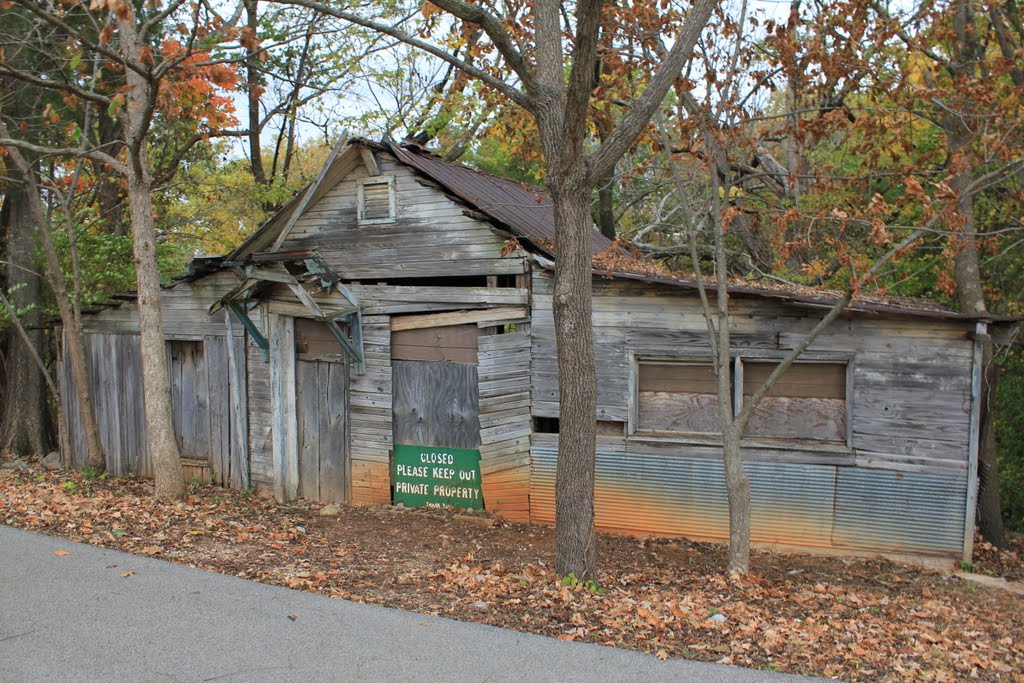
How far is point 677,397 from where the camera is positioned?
994 cm

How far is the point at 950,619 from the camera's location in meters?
7.05

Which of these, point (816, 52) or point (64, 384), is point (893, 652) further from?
point (64, 384)

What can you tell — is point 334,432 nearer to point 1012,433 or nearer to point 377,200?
point 377,200

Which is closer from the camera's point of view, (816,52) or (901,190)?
(816,52)

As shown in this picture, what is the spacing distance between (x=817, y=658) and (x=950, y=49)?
10.6m

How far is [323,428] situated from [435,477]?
1866mm

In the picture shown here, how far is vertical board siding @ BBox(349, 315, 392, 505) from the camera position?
11180 millimetres

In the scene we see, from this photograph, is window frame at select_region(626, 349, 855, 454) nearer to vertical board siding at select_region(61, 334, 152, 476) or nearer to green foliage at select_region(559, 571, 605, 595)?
green foliage at select_region(559, 571, 605, 595)

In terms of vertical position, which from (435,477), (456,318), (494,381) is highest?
(456,318)

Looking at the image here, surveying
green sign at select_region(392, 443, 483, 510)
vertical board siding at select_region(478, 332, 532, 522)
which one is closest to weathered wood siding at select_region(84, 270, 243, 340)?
green sign at select_region(392, 443, 483, 510)

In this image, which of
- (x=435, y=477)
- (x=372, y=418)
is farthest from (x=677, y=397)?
(x=372, y=418)

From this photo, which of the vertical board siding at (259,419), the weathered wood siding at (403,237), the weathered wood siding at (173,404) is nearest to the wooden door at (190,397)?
the weathered wood siding at (173,404)

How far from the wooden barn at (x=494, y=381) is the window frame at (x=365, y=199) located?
32mm

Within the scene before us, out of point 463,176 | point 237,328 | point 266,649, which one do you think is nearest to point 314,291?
point 237,328
